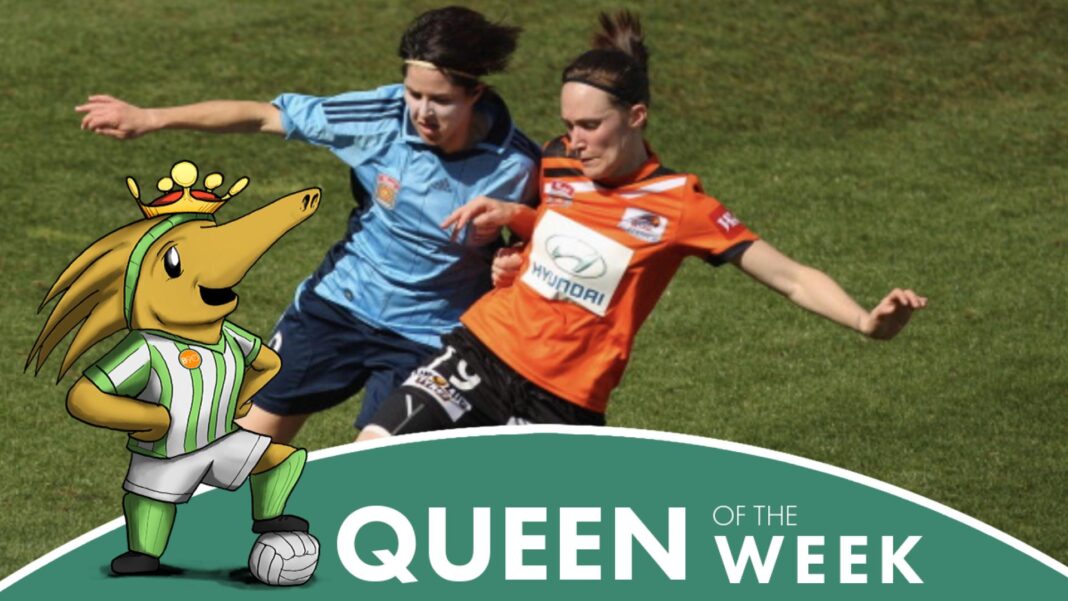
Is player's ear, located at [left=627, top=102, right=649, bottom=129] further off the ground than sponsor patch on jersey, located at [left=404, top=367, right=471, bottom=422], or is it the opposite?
player's ear, located at [left=627, top=102, right=649, bottom=129]

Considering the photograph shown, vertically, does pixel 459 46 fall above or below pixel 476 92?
above

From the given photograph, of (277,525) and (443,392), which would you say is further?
(443,392)

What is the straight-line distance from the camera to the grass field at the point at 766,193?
9211 mm

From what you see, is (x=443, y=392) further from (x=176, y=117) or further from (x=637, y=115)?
(x=176, y=117)

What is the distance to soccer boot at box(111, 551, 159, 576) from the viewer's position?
604 cm

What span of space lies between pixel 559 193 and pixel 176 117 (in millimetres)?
1277

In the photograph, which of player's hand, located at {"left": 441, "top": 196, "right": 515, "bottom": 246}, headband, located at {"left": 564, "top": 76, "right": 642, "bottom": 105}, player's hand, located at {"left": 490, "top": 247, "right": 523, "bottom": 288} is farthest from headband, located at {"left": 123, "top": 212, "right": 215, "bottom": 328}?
headband, located at {"left": 564, "top": 76, "right": 642, "bottom": 105}

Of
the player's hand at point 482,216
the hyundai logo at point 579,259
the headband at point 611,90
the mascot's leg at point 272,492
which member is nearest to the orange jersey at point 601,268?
the hyundai logo at point 579,259

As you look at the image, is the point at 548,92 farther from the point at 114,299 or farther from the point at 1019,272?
the point at 114,299

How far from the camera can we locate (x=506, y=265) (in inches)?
273

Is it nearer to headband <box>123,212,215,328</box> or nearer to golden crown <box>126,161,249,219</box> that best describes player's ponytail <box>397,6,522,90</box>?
golden crown <box>126,161,249,219</box>

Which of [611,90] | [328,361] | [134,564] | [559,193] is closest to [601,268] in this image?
[559,193]

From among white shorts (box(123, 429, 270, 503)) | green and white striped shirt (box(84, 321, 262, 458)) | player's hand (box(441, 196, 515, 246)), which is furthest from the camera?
player's hand (box(441, 196, 515, 246))

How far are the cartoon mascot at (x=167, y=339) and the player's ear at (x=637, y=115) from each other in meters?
1.25
